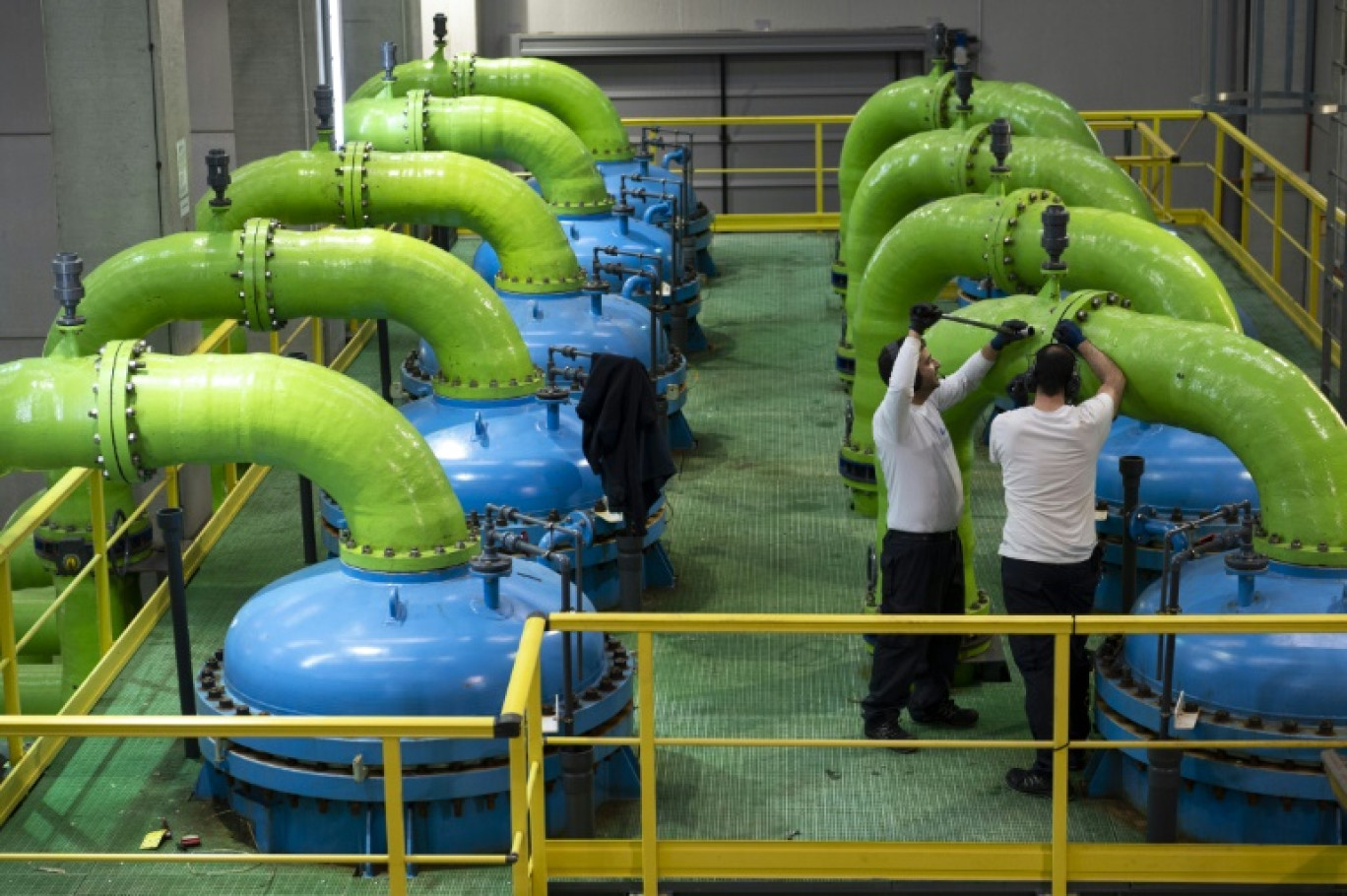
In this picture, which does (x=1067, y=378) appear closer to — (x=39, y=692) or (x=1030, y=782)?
(x=1030, y=782)

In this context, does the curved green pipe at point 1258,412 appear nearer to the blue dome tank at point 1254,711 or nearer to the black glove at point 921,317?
the blue dome tank at point 1254,711

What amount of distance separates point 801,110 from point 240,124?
831 cm

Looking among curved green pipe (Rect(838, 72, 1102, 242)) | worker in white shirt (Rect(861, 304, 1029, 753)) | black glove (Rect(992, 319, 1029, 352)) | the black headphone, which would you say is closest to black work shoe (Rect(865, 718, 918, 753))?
worker in white shirt (Rect(861, 304, 1029, 753))

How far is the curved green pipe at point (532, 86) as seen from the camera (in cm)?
1655

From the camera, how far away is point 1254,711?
25.4 feet

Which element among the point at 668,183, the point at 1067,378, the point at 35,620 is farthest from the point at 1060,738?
the point at 668,183

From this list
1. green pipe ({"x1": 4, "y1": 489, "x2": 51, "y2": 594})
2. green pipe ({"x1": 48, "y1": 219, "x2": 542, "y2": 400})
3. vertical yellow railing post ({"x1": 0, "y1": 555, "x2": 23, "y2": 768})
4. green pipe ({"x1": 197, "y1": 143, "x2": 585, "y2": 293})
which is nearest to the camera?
vertical yellow railing post ({"x1": 0, "y1": 555, "x2": 23, "y2": 768})

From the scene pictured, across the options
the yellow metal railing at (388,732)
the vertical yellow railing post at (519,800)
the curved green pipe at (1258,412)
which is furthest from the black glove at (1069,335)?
the vertical yellow railing post at (519,800)

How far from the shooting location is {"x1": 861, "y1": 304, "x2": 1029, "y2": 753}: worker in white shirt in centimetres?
854

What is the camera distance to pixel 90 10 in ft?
36.1

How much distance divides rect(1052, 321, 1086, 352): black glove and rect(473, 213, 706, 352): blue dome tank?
591 cm

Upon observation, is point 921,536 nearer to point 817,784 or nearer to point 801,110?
point 817,784

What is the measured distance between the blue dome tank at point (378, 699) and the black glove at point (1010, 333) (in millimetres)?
2145

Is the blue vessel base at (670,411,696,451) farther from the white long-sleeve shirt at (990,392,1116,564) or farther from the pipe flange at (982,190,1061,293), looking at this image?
the white long-sleeve shirt at (990,392,1116,564)
